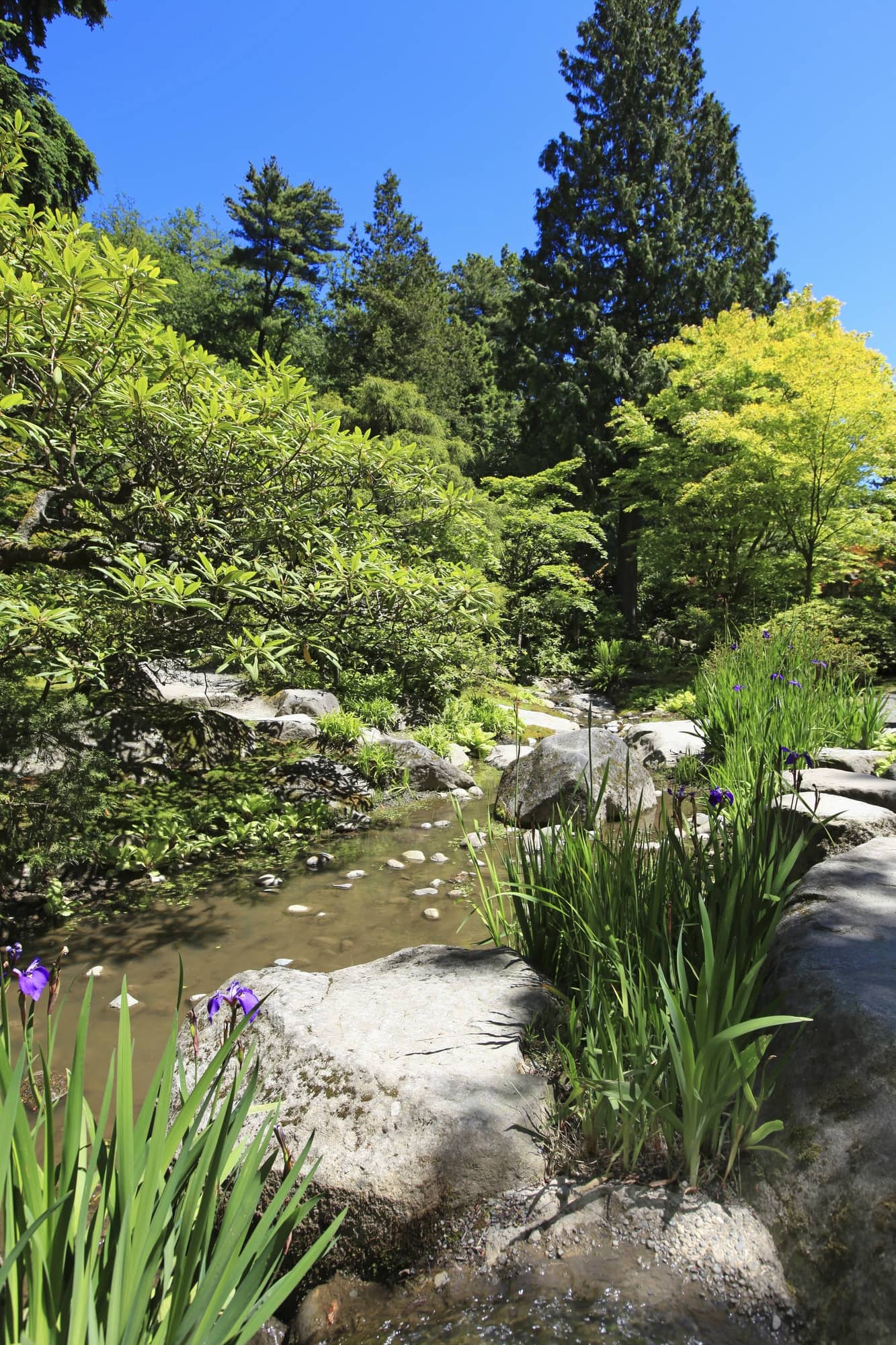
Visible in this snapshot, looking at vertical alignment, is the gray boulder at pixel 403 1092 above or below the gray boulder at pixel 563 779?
below

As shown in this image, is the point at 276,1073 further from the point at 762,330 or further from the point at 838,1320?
the point at 762,330

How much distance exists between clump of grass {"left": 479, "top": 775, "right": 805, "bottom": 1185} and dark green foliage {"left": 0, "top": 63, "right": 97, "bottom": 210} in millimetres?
9013

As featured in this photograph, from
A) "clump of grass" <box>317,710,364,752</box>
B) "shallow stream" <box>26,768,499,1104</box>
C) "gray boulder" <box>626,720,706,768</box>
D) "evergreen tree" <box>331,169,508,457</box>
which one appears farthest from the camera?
"evergreen tree" <box>331,169,508,457</box>

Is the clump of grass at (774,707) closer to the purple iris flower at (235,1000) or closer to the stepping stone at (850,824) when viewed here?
the stepping stone at (850,824)

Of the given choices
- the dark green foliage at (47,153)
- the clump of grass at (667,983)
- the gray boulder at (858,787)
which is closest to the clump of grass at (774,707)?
the gray boulder at (858,787)

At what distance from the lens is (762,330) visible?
1233 centimetres

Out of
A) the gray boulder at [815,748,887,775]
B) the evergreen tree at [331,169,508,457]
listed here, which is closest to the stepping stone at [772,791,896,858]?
the gray boulder at [815,748,887,775]

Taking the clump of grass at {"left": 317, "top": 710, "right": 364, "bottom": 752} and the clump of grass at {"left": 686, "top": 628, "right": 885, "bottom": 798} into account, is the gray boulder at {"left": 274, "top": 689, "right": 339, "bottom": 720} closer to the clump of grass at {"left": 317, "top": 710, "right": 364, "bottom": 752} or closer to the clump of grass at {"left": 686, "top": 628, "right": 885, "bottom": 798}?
the clump of grass at {"left": 317, "top": 710, "right": 364, "bottom": 752}

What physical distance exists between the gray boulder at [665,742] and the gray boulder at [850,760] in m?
1.36

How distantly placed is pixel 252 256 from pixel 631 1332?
95.9 feet

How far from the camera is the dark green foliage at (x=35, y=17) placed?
8383 mm

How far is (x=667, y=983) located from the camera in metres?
1.98

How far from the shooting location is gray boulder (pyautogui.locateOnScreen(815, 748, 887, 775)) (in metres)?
4.90

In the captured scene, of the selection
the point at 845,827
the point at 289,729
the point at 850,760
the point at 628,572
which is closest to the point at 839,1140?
the point at 845,827
